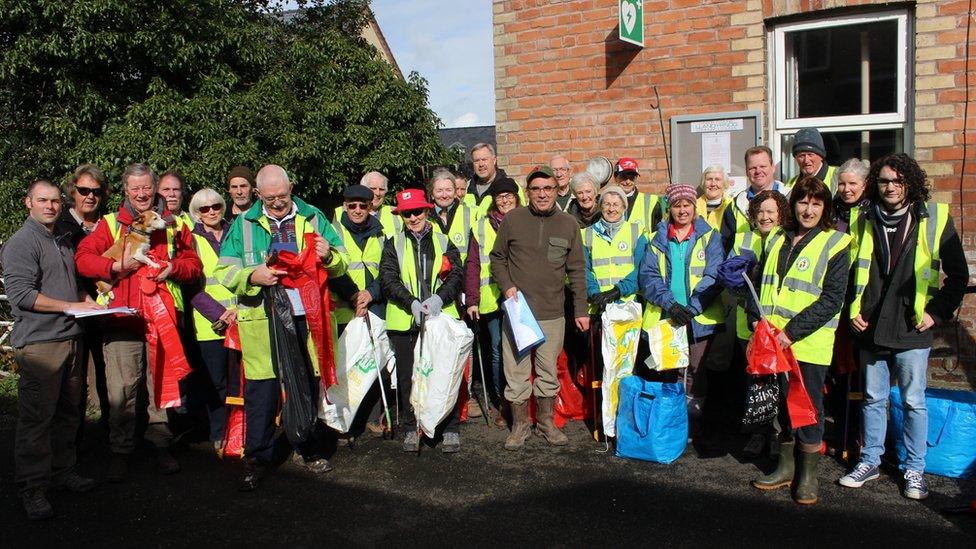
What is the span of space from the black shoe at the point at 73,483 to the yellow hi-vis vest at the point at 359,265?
1.98m

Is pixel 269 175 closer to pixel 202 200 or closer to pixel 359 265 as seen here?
pixel 202 200

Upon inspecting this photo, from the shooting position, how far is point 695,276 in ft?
17.5

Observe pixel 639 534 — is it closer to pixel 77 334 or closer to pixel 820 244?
pixel 820 244

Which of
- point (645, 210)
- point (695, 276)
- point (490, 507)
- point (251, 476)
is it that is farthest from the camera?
point (645, 210)

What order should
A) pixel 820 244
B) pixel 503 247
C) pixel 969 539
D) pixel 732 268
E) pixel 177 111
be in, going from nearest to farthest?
pixel 969 539 → pixel 820 244 → pixel 732 268 → pixel 503 247 → pixel 177 111

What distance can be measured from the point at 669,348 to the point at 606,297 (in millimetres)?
606

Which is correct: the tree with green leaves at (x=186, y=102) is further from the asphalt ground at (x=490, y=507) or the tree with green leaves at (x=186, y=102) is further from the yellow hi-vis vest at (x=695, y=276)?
the yellow hi-vis vest at (x=695, y=276)

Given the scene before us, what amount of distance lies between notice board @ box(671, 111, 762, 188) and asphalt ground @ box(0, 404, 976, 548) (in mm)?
2941

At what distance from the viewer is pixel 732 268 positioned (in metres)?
4.85

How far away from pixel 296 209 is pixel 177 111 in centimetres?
542

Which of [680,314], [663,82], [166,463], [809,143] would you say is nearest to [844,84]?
[663,82]

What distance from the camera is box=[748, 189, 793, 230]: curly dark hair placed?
464 centimetres

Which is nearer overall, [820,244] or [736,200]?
[820,244]

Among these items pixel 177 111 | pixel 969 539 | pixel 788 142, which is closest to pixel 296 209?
pixel 969 539
